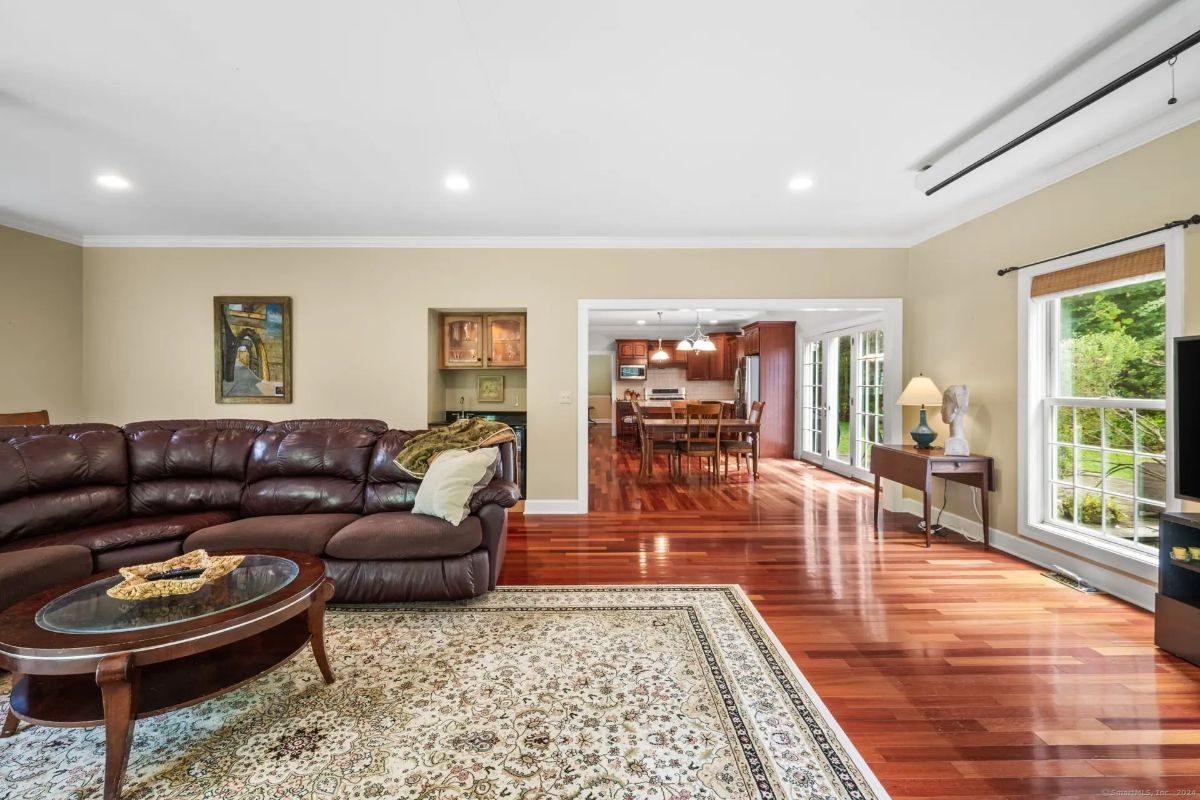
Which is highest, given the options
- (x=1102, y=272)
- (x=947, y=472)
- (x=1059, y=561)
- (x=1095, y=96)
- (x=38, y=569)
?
(x=1095, y=96)

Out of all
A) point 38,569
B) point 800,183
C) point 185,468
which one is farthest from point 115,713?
point 800,183

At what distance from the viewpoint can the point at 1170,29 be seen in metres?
1.87

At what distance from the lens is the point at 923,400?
4059 millimetres

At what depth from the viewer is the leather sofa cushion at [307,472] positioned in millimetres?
3123

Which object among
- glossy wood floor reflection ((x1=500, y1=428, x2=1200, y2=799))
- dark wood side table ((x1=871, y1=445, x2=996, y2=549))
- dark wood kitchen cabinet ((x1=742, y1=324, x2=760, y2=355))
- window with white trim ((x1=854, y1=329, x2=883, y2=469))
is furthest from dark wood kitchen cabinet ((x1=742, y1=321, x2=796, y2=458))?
dark wood side table ((x1=871, y1=445, x2=996, y2=549))

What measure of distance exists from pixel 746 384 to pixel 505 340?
5.30m

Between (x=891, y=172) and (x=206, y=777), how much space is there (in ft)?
14.7

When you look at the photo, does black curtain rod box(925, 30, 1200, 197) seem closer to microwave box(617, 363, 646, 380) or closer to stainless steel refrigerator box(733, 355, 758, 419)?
stainless steel refrigerator box(733, 355, 758, 419)

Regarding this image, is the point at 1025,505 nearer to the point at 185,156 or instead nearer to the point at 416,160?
the point at 416,160

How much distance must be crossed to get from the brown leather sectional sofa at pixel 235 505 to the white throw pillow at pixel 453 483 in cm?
6

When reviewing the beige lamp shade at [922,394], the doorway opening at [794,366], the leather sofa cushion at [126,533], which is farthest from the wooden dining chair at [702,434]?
the leather sofa cushion at [126,533]

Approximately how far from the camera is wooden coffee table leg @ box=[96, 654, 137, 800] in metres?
1.41

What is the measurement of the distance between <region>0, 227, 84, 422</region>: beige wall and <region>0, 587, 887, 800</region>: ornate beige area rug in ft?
11.6

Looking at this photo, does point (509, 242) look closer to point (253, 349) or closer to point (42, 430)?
point (253, 349)
